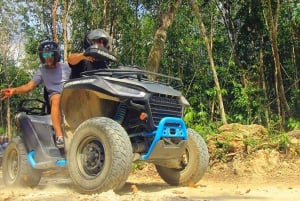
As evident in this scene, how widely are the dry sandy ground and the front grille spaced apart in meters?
0.93

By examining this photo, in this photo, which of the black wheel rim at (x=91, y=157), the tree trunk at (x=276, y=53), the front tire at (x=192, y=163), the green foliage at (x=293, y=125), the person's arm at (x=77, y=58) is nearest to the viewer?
the black wheel rim at (x=91, y=157)

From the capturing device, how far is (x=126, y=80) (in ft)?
18.2

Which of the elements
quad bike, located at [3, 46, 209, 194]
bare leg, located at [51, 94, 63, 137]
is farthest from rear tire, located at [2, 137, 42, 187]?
bare leg, located at [51, 94, 63, 137]

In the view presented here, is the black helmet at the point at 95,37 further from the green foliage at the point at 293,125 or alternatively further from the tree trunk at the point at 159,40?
the green foliage at the point at 293,125

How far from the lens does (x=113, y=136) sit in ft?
16.7

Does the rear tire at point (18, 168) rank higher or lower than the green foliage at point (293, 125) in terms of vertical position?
lower

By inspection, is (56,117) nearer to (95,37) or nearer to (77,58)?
(77,58)

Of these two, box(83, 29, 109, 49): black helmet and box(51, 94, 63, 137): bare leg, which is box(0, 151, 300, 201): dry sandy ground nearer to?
box(51, 94, 63, 137): bare leg

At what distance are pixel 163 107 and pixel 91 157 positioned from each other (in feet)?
3.44

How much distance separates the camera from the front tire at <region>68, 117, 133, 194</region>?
5027 mm

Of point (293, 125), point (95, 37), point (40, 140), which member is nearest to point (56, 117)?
point (40, 140)

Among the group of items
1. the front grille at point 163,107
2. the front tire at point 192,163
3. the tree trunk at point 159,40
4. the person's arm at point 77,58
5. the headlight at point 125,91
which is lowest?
the front tire at point 192,163

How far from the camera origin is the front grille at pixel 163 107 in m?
5.44

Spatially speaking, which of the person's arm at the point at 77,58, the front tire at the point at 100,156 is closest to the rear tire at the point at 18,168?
the front tire at the point at 100,156
